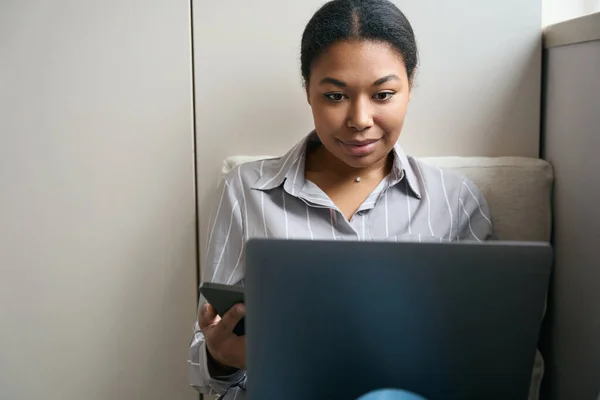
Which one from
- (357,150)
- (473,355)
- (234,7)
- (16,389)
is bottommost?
(16,389)

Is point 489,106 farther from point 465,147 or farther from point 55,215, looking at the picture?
point 55,215

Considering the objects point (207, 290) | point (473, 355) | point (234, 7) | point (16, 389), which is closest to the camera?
point (473, 355)

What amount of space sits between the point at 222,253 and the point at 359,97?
371mm

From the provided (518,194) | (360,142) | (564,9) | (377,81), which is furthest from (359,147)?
(564,9)

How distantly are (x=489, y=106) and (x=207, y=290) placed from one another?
0.77 metres

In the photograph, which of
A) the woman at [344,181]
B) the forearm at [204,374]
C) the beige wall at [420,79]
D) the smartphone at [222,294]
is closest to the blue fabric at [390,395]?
the smartphone at [222,294]

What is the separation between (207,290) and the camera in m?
0.81

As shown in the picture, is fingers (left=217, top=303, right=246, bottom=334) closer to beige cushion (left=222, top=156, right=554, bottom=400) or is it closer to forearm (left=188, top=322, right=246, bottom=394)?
forearm (left=188, top=322, right=246, bottom=394)

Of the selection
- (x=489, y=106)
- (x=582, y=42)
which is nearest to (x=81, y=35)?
(x=489, y=106)

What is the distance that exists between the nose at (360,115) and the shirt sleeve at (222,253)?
10.6 inches

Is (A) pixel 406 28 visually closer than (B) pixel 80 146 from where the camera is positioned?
Yes

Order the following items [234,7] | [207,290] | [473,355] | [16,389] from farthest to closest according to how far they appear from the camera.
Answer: [16,389]
[234,7]
[207,290]
[473,355]

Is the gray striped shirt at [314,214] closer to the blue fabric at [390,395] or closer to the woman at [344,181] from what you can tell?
the woman at [344,181]

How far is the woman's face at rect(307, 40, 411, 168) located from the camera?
102 cm
